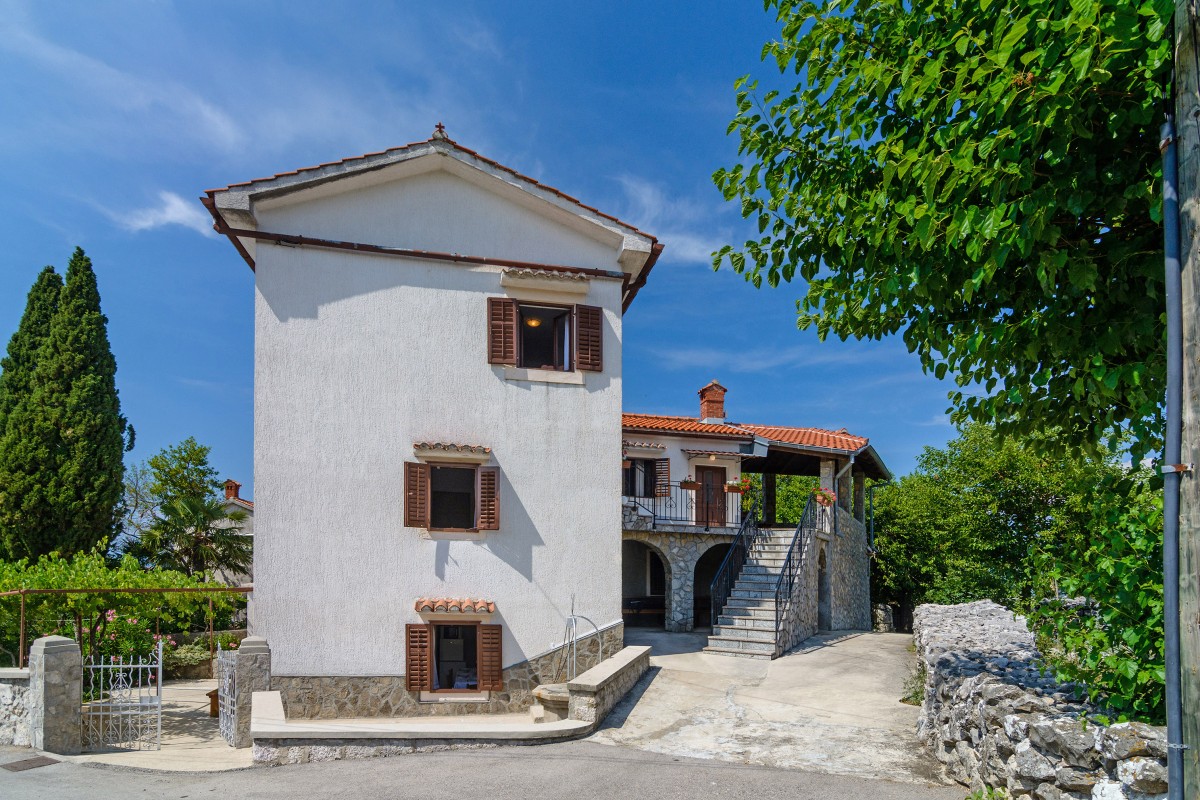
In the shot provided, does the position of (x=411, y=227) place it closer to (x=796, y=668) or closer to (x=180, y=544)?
(x=796, y=668)

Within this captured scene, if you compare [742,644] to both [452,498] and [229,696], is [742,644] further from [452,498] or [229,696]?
[229,696]

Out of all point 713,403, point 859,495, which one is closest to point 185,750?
point 713,403

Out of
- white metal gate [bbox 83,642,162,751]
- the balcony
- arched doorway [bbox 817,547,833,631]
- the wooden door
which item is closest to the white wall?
white metal gate [bbox 83,642,162,751]

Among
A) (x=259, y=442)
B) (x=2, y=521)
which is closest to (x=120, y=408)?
(x=2, y=521)

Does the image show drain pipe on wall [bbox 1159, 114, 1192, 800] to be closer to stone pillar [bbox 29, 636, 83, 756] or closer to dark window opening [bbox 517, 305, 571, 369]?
dark window opening [bbox 517, 305, 571, 369]

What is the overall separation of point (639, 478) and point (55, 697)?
1367 centimetres

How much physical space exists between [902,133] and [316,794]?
309 inches

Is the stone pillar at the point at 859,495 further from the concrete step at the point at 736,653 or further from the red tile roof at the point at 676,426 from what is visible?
the concrete step at the point at 736,653

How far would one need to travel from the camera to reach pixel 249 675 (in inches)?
400

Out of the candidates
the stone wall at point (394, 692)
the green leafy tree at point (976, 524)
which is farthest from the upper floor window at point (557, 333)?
the green leafy tree at point (976, 524)

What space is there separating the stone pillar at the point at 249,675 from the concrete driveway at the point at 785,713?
477cm

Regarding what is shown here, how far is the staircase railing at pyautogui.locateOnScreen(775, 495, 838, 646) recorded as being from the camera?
46.8 feet

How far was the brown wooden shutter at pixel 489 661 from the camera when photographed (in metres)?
11.5

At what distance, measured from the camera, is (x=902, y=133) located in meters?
5.45
